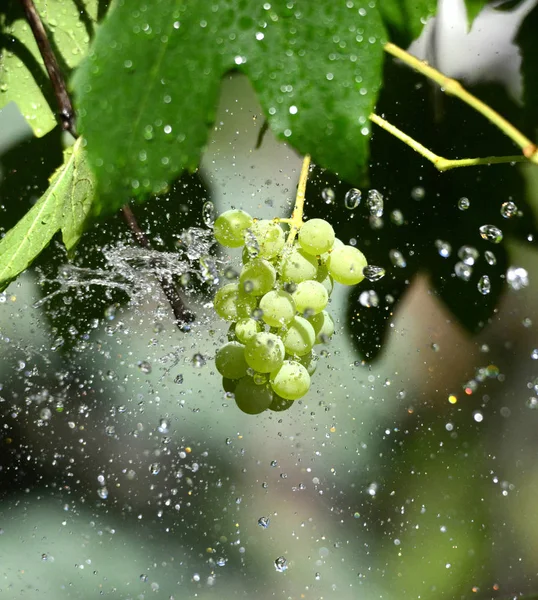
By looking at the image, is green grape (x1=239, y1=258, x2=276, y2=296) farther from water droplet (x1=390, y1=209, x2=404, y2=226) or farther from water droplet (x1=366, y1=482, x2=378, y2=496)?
water droplet (x1=366, y1=482, x2=378, y2=496)

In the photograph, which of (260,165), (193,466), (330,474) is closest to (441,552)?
(330,474)

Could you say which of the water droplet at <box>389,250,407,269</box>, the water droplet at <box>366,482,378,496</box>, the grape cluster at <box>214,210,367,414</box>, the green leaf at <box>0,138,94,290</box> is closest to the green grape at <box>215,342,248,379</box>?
the grape cluster at <box>214,210,367,414</box>

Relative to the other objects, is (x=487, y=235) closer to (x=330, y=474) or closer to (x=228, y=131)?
(x=228, y=131)

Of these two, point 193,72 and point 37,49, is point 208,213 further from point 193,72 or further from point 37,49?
point 193,72

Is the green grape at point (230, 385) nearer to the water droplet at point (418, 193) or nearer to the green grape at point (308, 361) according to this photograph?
the green grape at point (308, 361)

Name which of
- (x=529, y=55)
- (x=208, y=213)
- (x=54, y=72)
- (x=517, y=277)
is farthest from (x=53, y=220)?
(x=517, y=277)

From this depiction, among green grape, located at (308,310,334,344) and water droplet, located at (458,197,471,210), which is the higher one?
green grape, located at (308,310,334,344)

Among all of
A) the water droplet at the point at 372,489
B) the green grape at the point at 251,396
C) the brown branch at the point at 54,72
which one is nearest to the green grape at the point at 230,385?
the green grape at the point at 251,396
